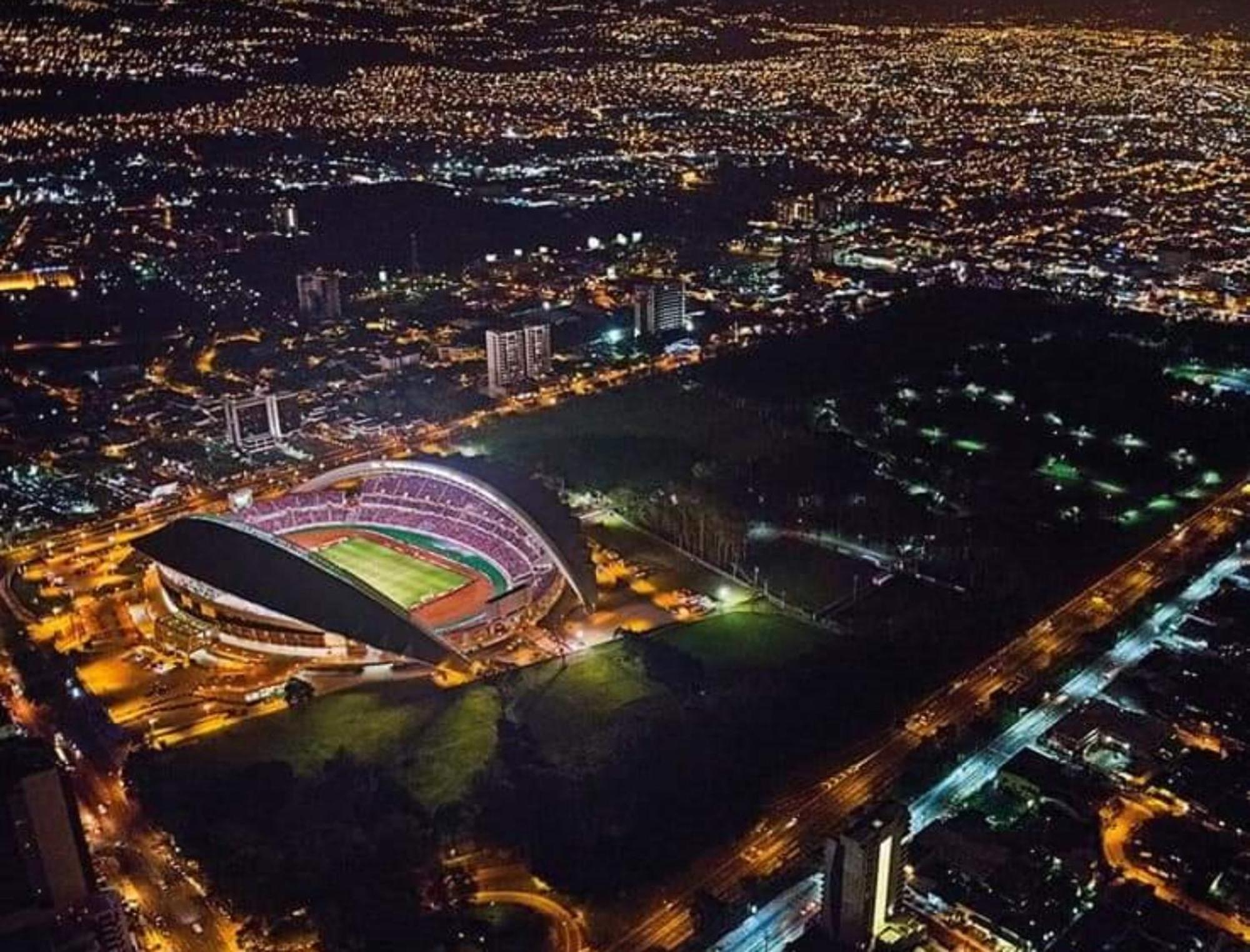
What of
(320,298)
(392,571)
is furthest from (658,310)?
(392,571)

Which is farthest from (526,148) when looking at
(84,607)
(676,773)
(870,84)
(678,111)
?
(676,773)

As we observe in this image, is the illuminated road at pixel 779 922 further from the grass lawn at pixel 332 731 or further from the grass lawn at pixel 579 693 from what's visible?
the grass lawn at pixel 332 731

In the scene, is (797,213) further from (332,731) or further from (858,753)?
(332,731)

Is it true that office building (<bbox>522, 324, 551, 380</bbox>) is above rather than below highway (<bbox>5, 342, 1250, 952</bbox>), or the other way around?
above

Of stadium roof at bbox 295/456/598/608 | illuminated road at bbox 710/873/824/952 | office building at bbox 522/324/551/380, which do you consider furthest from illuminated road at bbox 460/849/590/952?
office building at bbox 522/324/551/380

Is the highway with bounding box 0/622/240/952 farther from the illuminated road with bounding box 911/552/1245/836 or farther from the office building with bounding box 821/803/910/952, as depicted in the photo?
the illuminated road with bounding box 911/552/1245/836

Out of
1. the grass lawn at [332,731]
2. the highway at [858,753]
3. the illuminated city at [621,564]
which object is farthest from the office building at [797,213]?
the grass lawn at [332,731]

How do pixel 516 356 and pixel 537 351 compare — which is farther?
pixel 537 351
